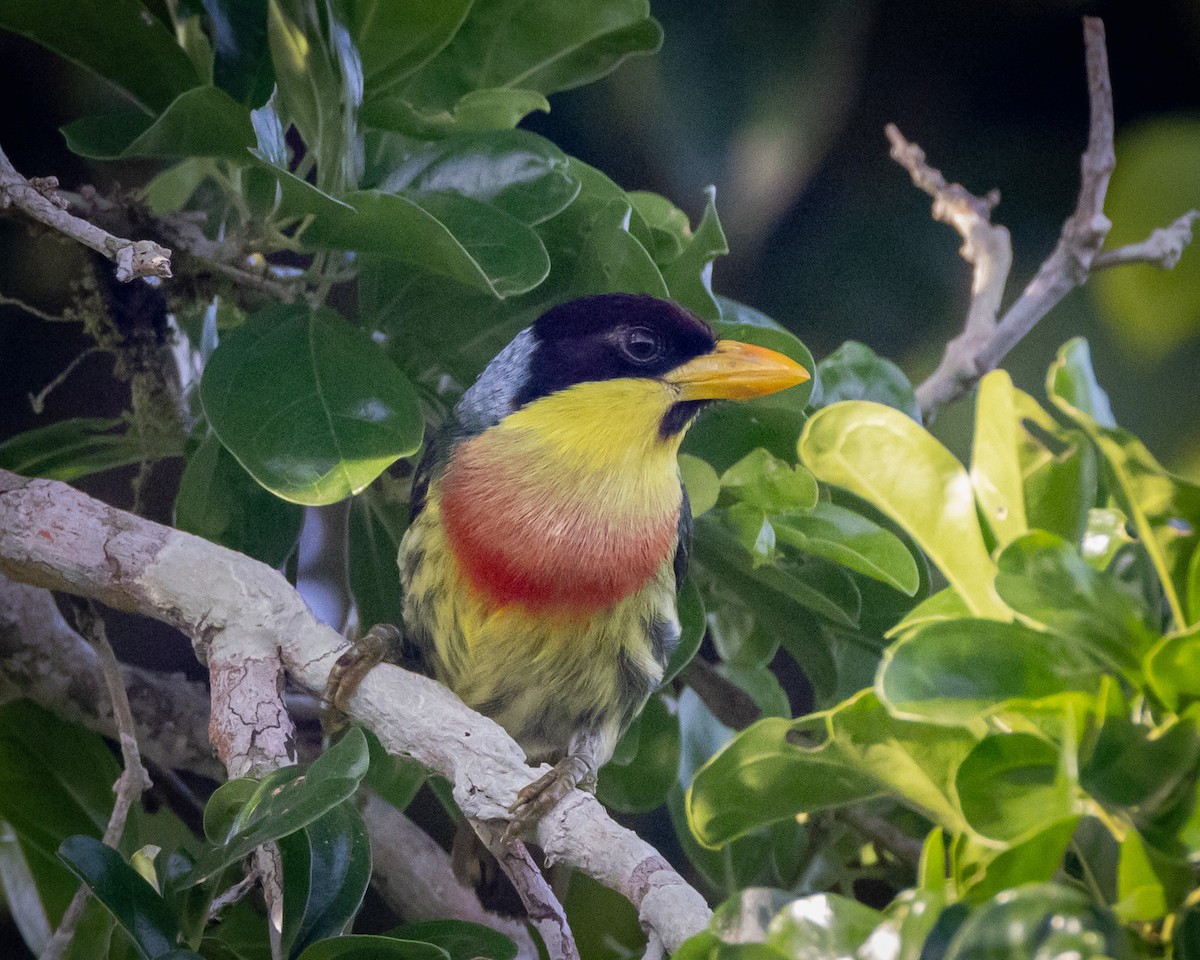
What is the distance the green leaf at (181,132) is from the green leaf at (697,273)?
0.46 metres

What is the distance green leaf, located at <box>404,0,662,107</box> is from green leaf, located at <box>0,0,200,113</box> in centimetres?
27

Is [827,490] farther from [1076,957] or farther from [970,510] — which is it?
[1076,957]

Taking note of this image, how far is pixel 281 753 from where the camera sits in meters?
0.95

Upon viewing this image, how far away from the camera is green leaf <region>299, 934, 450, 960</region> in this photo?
2.78ft

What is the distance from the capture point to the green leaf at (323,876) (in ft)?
2.91

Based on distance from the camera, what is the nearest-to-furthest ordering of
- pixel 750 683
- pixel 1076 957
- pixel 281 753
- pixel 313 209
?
pixel 1076 957, pixel 281 753, pixel 313 209, pixel 750 683

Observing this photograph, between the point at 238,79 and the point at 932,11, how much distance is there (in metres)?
1.05

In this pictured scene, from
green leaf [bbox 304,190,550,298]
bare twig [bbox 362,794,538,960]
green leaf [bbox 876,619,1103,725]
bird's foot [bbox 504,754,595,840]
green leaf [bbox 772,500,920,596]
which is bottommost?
bare twig [bbox 362,794,538,960]

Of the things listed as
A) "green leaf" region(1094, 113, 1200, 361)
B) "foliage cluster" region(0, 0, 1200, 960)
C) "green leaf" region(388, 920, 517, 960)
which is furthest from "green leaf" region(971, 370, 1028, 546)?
"green leaf" region(1094, 113, 1200, 361)

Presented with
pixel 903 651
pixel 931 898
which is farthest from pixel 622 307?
pixel 931 898

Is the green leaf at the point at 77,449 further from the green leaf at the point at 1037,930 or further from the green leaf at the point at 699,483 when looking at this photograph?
the green leaf at the point at 1037,930

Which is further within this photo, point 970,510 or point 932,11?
point 932,11

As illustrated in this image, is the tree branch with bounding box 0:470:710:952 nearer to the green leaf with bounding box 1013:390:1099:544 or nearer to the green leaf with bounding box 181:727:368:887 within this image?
the green leaf with bounding box 181:727:368:887

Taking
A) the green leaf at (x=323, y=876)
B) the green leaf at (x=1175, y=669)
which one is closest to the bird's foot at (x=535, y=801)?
the green leaf at (x=323, y=876)
